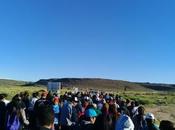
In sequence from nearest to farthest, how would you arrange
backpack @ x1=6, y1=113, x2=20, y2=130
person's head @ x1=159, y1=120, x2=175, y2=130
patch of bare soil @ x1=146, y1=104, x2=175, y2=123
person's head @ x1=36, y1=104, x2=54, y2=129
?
person's head @ x1=36, y1=104, x2=54, y2=129 → person's head @ x1=159, y1=120, x2=175, y2=130 → backpack @ x1=6, y1=113, x2=20, y2=130 → patch of bare soil @ x1=146, y1=104, x2=175, y2=123

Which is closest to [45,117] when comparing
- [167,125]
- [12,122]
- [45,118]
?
[45,118]

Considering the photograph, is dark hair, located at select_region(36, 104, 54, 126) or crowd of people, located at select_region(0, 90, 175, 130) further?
crowd of people, located at select_region(0, 90, 175, 130)

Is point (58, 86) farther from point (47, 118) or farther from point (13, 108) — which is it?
point (47, 118)

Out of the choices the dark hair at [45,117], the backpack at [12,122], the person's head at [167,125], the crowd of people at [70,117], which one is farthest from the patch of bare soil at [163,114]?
the dark hair at [45,117]

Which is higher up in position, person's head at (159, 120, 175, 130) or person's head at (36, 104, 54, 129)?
person's head at (36, 104, 54, 129)

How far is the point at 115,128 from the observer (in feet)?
29.0

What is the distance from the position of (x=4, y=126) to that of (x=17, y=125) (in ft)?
1.29

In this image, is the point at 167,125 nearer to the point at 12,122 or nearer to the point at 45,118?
the point at 45,118

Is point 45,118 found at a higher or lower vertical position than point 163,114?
higher

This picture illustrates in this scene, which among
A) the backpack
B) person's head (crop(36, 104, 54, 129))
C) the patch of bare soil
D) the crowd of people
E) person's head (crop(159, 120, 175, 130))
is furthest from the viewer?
the patch of bare soil

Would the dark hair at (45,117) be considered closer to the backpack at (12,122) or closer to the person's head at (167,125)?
the person's head at (167,125)

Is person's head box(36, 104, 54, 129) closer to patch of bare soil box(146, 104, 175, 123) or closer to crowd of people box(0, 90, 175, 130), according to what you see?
crowd of people box(0, 90, 175, 130)

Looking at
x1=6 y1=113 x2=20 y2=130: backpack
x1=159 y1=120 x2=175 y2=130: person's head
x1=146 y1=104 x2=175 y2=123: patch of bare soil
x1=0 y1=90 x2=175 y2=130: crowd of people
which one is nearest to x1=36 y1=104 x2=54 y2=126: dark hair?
x1=0 y1=90 x2=175 y2=130: crowd of people

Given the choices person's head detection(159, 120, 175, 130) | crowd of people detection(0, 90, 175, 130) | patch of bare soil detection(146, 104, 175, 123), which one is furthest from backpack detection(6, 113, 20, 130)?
patch of bare soil detection(146, 104, 175, 123)
